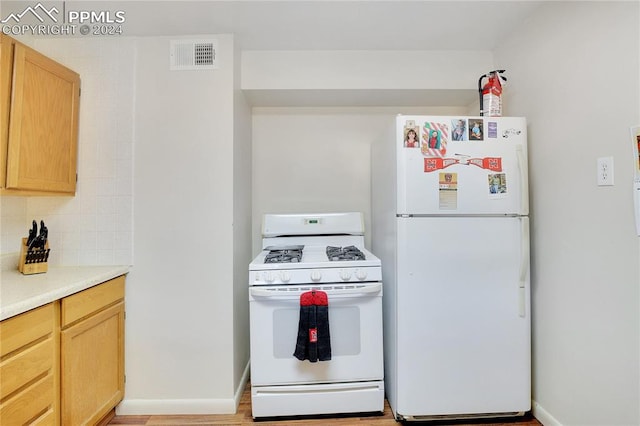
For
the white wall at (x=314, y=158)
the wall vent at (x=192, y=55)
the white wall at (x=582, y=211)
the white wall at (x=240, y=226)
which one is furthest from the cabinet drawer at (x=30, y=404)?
the white wall at (x=582, y=211)

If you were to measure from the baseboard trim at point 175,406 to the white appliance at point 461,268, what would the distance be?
1038 mm

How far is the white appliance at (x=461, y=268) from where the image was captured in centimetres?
172

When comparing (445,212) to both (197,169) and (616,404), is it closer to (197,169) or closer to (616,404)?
(616,404)

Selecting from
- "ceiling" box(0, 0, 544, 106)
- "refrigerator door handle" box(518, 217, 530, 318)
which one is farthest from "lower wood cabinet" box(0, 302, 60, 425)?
"refrigerator door handle" box(518, 217, 530, 318)

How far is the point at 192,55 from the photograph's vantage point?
1.95 metres

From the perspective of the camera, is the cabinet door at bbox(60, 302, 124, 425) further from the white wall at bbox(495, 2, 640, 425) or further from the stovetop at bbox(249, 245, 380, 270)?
the white wall at bbox(495, 2, 640, 425)

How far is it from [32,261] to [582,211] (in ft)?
9.40

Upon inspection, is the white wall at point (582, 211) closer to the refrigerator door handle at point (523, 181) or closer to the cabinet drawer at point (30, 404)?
the refrigerator door handle at point (523, 181)

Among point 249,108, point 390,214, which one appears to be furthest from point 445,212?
point 249,108

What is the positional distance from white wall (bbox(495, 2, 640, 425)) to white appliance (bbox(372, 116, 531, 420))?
117 millimetres

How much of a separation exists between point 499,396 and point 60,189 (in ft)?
9.01

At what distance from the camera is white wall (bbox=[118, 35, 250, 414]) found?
75.3 inches

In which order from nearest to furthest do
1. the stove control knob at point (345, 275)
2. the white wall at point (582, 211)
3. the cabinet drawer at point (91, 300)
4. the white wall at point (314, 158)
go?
the white wall at point (582, 211) → the cabinet drawer at point (91, 300) → the stove control knob at point (345, 275) → the white wall at point (314, 158)

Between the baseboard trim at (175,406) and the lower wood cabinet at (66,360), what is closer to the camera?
the lower wood cabinet at (66,360)
